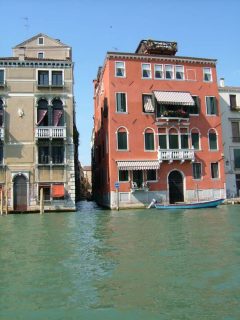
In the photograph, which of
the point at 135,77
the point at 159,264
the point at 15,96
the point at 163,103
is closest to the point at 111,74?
the point at 135,77

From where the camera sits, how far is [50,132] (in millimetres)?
26422

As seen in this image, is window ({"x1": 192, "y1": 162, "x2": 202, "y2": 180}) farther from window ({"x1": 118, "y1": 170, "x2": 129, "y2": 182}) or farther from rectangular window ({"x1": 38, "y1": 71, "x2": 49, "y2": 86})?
rectangular window ({"x1": 38, "y1": 71, "x2": 49, "y2": 86})

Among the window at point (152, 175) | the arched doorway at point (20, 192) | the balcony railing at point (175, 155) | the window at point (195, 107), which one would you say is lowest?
the arched doorway at point (20, 192)

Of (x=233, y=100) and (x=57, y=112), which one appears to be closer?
(x=57, y=112)

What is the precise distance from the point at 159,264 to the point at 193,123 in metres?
22.1

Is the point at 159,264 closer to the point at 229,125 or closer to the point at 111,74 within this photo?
the point at 111,74

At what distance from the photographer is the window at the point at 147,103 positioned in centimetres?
2872

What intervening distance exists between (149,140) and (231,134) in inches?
354

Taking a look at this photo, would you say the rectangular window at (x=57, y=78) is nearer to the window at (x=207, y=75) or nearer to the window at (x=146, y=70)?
the window at (x=146, y=70)

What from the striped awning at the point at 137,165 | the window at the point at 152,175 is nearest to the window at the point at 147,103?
the striped awning at the point at 137,165

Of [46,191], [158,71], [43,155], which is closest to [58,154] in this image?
[43,155]

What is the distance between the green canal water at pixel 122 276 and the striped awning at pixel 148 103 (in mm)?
16683

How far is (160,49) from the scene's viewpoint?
3103 cm

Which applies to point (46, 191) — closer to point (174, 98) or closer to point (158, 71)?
point (174, 98)
